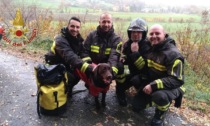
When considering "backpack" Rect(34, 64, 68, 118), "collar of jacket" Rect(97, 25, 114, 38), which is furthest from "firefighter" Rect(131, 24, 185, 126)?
"backpack" Rect(34, 64, 68, 118)

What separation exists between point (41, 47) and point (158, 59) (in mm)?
6561

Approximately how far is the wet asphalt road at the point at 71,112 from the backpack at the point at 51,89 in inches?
6.9

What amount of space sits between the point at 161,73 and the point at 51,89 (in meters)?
1.83

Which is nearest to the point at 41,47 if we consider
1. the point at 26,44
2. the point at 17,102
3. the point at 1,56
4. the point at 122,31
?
the point at 26,44

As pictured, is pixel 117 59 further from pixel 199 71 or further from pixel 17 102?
pixel 199 71

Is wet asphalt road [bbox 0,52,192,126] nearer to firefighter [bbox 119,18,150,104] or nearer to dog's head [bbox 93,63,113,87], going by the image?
firefighter [bbox 119,18,150,104]

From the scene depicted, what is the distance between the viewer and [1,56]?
24.5 feet

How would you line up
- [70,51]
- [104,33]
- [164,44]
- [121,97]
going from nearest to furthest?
[164,44] < [70,51] < [104,33] < [121,97]

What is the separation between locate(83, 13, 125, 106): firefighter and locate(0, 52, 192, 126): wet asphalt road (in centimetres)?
45

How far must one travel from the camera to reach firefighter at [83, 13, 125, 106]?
4.23 metres

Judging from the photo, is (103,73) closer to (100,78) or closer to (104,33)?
(100,78)

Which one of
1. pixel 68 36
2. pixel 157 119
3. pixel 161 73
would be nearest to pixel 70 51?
pixel 68 36

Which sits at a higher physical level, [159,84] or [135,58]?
[135,58]

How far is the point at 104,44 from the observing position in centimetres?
437
